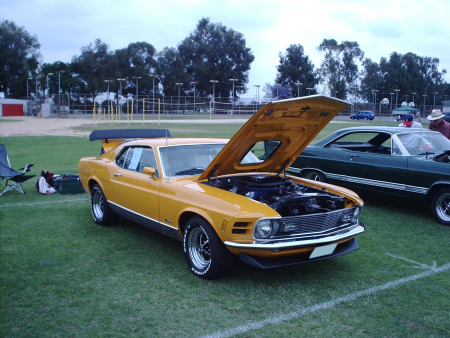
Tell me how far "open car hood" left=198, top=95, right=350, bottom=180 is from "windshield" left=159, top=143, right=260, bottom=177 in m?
0.30

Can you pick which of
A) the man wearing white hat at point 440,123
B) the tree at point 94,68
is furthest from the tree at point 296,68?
the man wearing white hat at point 440,123

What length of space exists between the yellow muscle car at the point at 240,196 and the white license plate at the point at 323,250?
0.04 feet

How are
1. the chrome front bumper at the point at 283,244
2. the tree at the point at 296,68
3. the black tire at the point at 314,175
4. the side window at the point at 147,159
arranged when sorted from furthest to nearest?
the tree at the point at 296,68, the black tire at the point at 314,175, the side window at the point at 147,159, the chrome front bumper at the point at 283,244

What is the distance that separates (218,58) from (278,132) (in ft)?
275

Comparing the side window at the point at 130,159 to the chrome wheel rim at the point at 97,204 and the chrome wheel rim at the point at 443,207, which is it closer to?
Result: the chrome wheel rim at the point at 97,204

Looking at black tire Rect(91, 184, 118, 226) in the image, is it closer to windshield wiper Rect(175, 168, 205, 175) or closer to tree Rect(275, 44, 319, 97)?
windshield wiper Rect(175, 168, 205, 175)

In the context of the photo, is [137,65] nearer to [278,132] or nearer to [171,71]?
[171,71]

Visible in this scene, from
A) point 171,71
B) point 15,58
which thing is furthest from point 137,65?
point 15,58

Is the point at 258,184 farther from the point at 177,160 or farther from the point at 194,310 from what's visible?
the point at 194,310

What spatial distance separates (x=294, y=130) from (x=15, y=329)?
3430mm

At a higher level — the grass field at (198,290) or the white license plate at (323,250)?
the white license plate at (323,250)

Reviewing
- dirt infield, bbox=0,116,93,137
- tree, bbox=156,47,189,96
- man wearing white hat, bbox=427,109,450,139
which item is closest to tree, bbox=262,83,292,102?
tree, bbox=156,47,189,96

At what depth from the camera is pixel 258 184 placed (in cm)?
502

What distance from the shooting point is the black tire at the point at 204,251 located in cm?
413
